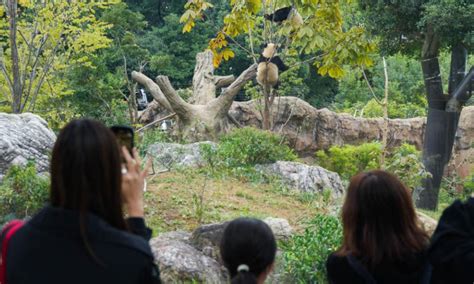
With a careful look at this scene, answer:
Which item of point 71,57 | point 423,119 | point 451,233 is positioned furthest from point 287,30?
point 423,119

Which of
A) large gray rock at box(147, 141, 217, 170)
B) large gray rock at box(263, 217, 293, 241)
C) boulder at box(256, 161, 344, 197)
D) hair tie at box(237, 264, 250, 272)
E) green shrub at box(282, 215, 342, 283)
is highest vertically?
hair tie at box(237, 264, 250, 272)

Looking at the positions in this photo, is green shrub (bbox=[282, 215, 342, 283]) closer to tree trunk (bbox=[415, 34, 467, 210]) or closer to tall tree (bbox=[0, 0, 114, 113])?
tall tree (bbox=[0, 0, 114, 113])

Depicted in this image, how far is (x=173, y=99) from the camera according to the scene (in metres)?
13.7

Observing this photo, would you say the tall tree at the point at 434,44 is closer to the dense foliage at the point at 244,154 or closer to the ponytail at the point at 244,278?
the dense foliage at the point at 244,154

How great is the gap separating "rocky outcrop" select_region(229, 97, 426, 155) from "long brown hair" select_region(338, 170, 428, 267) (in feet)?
47.9

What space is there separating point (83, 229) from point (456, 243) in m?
1.33

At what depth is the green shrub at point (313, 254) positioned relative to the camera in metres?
4.83

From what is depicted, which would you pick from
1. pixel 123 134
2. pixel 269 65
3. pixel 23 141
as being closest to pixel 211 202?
pixel 23 141

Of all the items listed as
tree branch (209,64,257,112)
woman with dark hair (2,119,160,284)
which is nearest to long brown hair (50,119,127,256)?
woman with dark hair (2,119,160,284)

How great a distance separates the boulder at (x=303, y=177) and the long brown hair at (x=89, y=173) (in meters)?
8.45

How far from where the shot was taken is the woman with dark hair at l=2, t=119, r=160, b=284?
2090 millimetres

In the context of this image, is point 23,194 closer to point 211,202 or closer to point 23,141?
point 23,141

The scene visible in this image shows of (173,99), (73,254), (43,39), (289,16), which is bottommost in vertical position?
(173,99)

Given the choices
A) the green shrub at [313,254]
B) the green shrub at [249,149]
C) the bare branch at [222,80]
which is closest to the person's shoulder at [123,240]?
the green shrub at [313,254]
